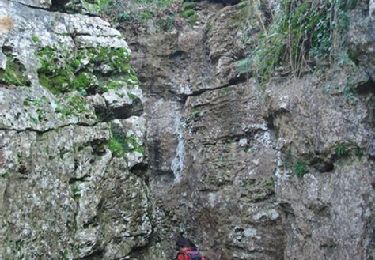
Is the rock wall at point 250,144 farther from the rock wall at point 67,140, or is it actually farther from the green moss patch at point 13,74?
the green moss patch at point 13,74

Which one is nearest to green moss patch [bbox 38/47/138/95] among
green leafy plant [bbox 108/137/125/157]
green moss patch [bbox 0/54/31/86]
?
green moss patch [bbox 0/54/31/86]

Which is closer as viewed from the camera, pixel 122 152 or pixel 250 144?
pixel 122 152

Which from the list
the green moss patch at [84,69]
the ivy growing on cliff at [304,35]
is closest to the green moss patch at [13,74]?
the green moss patch at [84,69]

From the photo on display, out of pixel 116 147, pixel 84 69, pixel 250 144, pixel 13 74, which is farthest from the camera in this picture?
pixel 250 144

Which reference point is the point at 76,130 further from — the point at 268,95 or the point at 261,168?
the point at 261,168

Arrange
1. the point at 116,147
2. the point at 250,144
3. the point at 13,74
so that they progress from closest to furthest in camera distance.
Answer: the point at 13,74 < the point at 116,147 < the point at 250,144

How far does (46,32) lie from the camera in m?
6.04

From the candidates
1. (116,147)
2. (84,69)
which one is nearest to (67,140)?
(116,147)

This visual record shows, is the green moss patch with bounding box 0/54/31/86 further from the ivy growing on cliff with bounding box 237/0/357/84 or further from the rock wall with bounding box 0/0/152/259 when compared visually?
the ivy growing on cliff with bounding box 237/0/357/84

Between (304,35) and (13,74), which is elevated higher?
(304,35)

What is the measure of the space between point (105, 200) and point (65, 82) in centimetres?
168

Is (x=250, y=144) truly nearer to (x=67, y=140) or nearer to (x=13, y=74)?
(x=67, y=140)

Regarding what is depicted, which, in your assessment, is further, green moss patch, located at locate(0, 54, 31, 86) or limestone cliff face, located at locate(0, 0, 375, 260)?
green moss patch, located at locate(0, 54, 31, 86)

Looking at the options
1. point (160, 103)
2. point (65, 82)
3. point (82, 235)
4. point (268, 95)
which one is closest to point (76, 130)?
point (65, 82)
